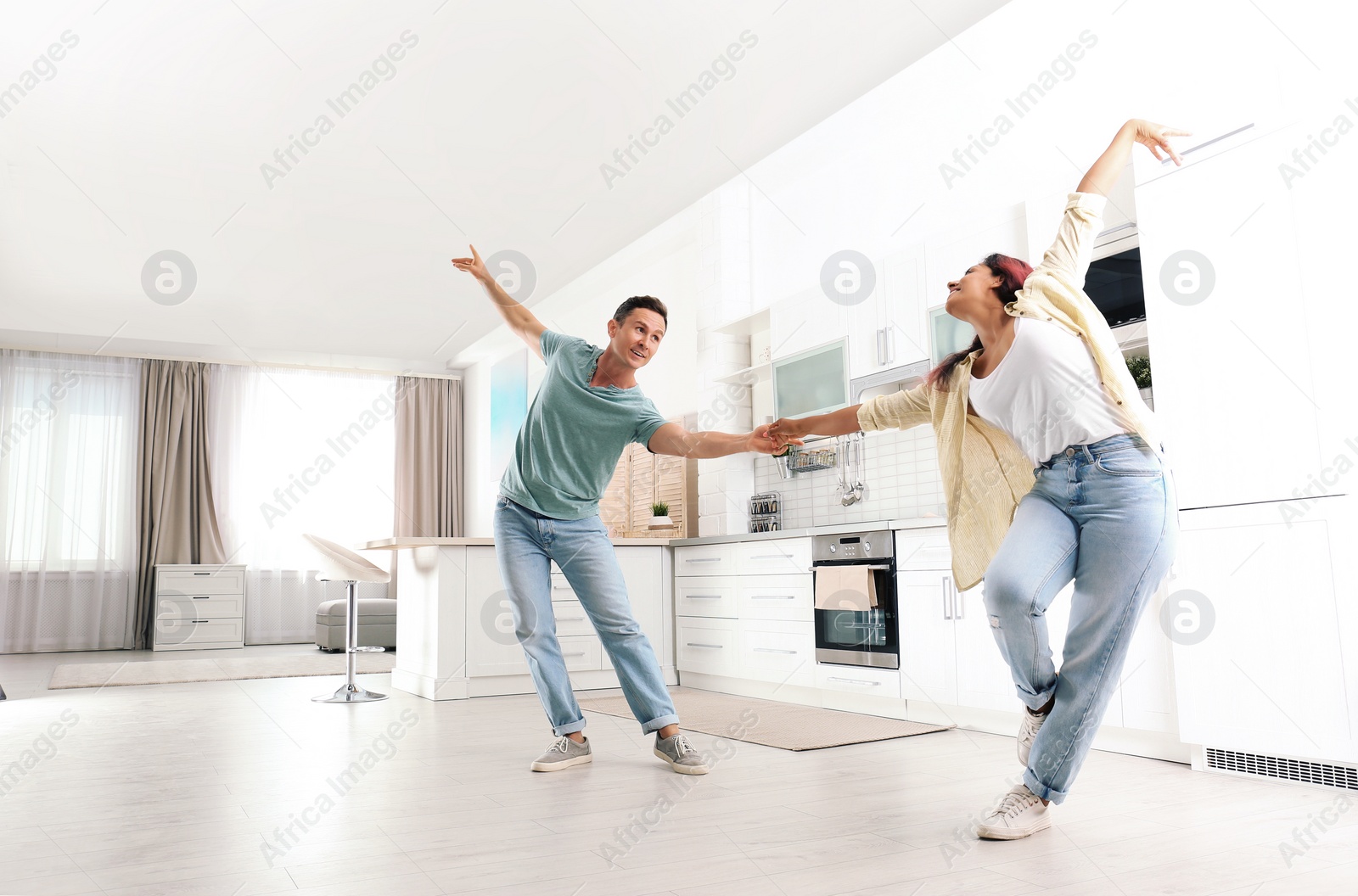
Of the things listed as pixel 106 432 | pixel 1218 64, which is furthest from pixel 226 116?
pixel 106 432

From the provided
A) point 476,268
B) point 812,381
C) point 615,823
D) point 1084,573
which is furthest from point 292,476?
point 1084,573

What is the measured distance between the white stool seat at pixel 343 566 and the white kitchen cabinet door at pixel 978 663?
2822 millimetres

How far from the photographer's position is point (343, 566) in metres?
4.84

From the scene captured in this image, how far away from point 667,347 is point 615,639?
4381 millimetres

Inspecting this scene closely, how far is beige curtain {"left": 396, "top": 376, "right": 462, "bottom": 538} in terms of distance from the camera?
35.2 ft

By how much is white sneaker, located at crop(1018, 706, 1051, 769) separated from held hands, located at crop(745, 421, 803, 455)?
3.11ft

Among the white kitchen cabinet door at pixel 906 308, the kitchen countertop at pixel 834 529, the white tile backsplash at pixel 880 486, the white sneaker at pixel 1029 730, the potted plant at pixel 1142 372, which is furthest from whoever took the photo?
the white tile backsplash at pixel 880 486

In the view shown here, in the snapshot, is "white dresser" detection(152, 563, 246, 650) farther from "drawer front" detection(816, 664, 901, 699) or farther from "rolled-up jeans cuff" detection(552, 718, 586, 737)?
"rolled-up jeans cuff" detection(552, 718, 586, 737)

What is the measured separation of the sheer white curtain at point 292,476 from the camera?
978cm

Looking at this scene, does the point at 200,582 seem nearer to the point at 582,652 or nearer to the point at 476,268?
the point at 582,652

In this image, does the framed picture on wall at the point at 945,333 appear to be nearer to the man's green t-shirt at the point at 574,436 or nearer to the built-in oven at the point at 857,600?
the built-in oven at the point at 857,600

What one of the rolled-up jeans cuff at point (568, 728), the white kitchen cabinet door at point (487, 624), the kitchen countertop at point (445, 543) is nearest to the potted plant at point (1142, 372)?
the rolled-up jeans cuff at point (568, 728)

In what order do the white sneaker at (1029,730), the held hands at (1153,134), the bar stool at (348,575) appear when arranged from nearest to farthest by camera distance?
the white sneaker at (1029,730) → the held hands at (1153,134) → the bar stool at (348,575)

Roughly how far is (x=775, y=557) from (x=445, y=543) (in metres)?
1.70
